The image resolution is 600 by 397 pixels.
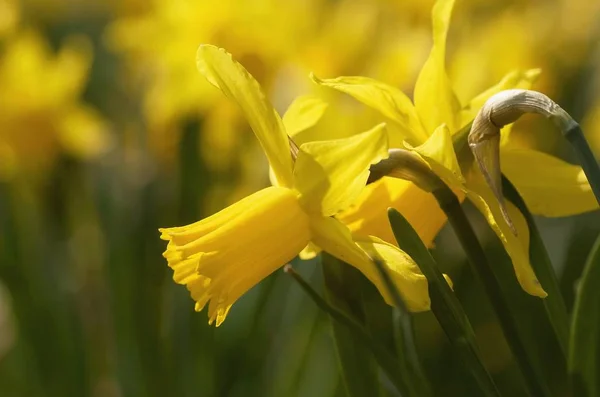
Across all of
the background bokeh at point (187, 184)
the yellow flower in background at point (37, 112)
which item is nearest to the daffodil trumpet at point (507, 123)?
the background bokeh at point (187, 184)

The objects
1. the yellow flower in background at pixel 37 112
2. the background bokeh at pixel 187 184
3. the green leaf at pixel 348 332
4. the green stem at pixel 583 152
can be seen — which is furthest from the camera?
the yellow flower in background at pixel 37 112

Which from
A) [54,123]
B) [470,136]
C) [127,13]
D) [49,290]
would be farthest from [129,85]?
[470,136]

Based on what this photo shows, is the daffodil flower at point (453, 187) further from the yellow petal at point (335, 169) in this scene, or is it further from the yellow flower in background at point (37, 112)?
the yellow flower in background at point (37, 112)

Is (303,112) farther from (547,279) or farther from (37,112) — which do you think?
(37,112)

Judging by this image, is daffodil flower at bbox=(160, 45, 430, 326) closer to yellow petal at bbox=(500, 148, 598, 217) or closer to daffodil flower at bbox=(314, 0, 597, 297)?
daffodil flower at bbox=(314, 0, 597, 297)

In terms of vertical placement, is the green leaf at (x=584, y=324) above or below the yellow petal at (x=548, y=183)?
below

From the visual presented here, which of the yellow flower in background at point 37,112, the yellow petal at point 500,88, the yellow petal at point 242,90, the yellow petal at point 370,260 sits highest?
the yellow flower in background at point 37,112

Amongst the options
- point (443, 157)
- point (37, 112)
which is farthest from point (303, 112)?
point (37, 112)
